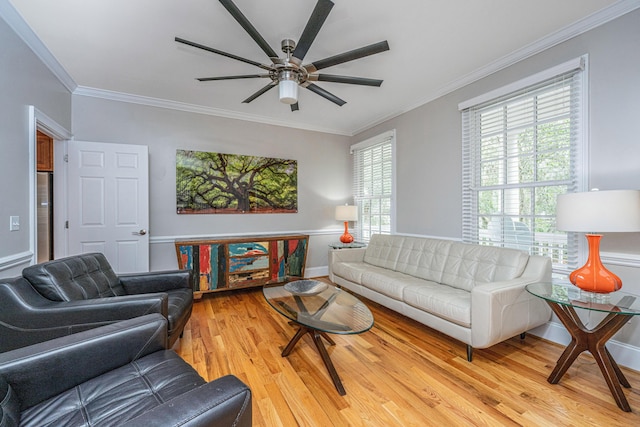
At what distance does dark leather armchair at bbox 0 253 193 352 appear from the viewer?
1.53 m

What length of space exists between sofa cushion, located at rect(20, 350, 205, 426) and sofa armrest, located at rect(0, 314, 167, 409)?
4cm

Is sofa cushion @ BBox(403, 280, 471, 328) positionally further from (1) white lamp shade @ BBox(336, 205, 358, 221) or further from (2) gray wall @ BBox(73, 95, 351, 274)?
(2) gray wall @ BBox(73, 95, 351, 274)

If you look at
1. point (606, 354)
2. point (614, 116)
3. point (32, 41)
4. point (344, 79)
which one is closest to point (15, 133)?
point (32, 41)

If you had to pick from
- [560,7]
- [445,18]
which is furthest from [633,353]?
[445,18]

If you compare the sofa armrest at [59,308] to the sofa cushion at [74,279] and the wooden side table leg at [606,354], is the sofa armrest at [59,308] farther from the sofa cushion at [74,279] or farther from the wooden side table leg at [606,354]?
the wooden side table leg at [606,354]

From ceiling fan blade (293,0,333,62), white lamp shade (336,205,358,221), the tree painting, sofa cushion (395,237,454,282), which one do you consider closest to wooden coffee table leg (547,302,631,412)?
sofa cushion (395,237,454,282)

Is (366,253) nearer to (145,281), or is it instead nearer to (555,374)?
(555,374)

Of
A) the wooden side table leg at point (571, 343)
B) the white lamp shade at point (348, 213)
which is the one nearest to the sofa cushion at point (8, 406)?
the wooden side table leg at point (571, 343)

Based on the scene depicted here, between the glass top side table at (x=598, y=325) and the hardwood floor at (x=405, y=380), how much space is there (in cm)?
11

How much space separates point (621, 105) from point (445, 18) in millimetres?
1455

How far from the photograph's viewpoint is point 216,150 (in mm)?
3930

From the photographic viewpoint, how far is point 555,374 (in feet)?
5.95

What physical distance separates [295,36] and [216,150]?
87.1 inches

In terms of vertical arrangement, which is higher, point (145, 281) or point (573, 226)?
point (573, 226)
